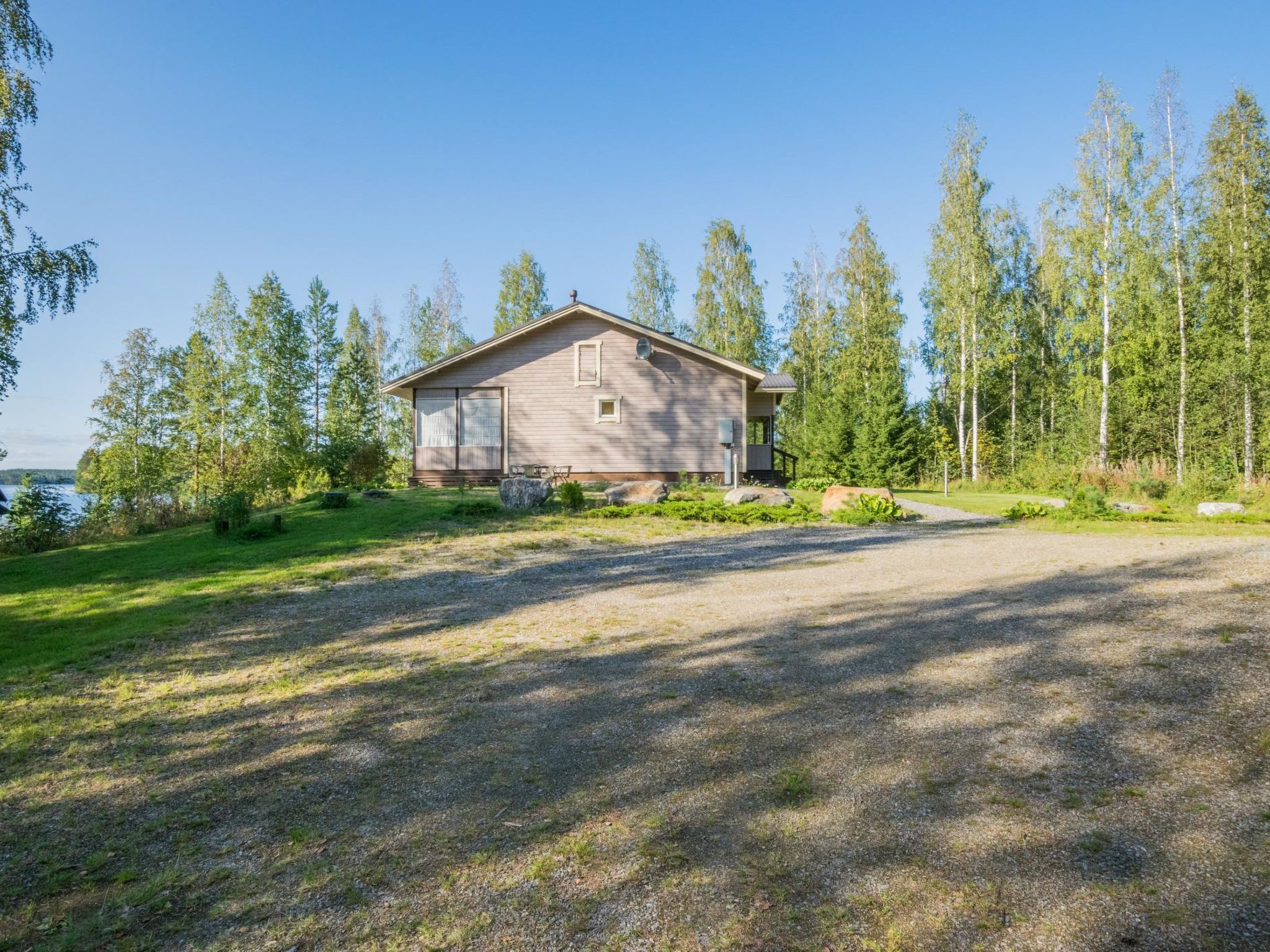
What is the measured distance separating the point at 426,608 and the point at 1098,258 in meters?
26.8

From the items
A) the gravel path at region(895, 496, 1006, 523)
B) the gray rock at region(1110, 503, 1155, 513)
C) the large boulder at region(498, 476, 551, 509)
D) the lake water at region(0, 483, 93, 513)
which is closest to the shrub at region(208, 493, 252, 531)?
the large boulder at region(498, 476, 551, 509)

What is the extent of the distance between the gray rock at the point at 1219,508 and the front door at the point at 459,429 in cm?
1785

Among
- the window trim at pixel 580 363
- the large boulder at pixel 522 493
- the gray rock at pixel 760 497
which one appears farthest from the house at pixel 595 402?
the large boulder at pixel 522 493

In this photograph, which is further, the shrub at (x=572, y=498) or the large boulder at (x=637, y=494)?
the large boulder at (x=637, y=494)

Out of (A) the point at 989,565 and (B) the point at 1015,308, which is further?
(B) the point at 1015,308

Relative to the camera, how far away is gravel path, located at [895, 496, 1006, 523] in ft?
41.9

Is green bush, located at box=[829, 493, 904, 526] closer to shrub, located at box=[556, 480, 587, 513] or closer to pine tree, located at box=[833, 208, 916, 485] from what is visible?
shrub, located at box=[556, 480, 587, 513]

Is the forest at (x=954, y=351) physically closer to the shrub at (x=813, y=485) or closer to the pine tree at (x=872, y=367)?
the pine tree at (x=872, y=367)

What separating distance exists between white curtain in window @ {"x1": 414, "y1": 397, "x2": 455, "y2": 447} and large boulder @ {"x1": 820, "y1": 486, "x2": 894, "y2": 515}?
42.5 feet

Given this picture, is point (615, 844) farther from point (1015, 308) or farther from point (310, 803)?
point (1015, 308)

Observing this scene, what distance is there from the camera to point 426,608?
6832 mm

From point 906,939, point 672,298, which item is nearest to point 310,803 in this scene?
point 906,939

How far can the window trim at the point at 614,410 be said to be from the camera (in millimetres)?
22109

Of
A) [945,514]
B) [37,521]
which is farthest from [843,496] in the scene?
[37,521]
